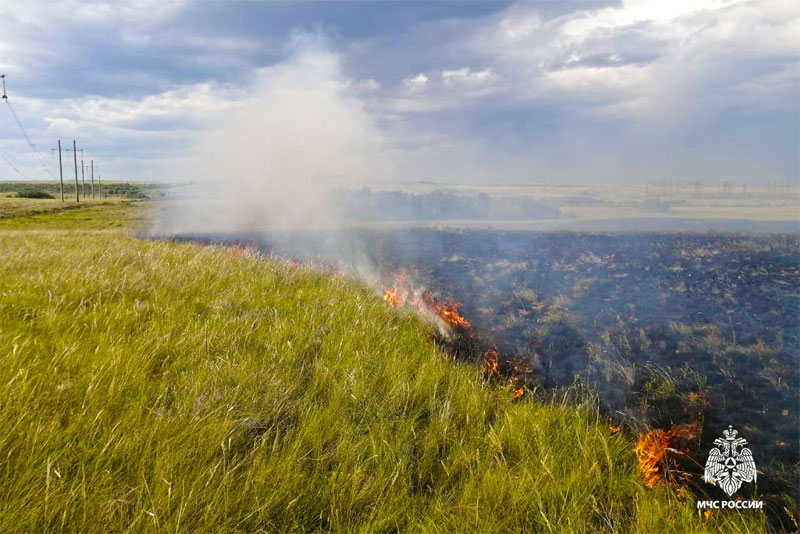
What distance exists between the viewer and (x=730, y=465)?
3.09 meters

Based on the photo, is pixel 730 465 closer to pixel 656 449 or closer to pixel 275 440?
pixel 656 449

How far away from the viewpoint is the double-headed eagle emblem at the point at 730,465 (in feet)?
9.56

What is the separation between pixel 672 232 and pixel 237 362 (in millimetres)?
13209

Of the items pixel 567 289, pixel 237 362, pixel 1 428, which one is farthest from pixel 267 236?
pixel 1 428

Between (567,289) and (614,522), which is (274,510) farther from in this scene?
(567,289)

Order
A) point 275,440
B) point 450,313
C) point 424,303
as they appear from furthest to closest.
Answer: point 424,303
point 450,313
point 275,440

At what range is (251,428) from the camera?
2.90m

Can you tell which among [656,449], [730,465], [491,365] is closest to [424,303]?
[491,365]

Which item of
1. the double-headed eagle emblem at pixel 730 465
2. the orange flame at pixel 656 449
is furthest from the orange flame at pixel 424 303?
the double-headed eagle emblem at pixel 730 465

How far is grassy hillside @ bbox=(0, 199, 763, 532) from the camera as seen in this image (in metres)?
2.21

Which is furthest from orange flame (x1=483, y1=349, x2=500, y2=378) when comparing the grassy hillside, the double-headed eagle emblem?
the double-headed eagle emblem

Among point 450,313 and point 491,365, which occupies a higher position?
point 450,313

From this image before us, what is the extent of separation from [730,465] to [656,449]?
20.9 inches

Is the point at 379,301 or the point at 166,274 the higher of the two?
the point at 166,274
